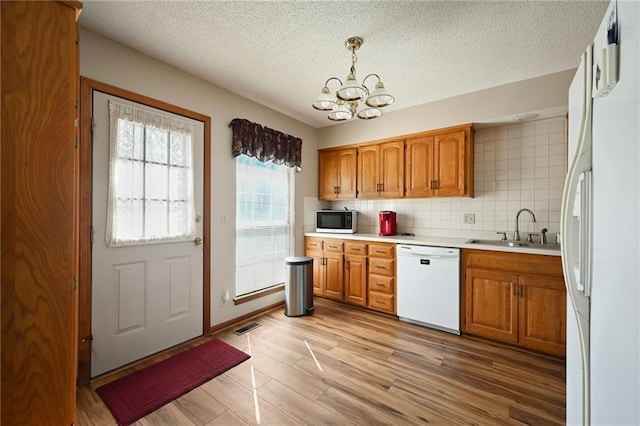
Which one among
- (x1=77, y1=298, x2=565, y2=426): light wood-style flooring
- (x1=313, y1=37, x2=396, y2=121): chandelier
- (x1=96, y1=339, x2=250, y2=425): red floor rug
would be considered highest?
(x1=313, y1=37, x2=396, y2=121): chandelier

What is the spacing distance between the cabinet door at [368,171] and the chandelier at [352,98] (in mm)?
1498

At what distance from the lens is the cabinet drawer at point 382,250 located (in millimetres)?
3127

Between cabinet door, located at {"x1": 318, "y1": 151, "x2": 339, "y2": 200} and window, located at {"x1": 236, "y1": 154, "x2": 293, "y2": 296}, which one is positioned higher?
cabinet door, located at {"x1": 318, "y1": 151, "x2": 339, "y2": 200}

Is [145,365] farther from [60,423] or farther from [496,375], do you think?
[496,375]

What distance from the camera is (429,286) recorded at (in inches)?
112

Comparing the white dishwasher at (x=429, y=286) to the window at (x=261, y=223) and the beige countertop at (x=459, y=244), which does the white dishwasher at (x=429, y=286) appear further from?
the window at (x=261, y=223)

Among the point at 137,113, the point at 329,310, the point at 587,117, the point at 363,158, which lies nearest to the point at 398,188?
the point at 363,158

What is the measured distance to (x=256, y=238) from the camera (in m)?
3.25

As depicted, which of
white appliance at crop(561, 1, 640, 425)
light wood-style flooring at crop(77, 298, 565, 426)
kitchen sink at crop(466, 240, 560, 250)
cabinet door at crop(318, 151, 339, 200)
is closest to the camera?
white appliance at crop(561, 1, 640, 425)

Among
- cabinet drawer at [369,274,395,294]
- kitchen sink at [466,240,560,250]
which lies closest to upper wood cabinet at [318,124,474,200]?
kitchen sink at [466,240,560,250]

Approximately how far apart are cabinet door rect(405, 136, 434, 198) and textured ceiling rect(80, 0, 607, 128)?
2.22ft

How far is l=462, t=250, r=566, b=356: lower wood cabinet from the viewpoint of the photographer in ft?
7.43

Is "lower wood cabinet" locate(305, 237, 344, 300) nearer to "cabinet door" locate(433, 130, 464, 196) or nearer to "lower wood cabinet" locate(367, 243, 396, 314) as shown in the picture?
"lower wood cabinet" locate(367, 243, 396, 314)

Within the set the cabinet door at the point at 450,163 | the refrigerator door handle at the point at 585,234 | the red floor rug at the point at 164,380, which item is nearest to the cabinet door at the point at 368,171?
the cabinet door at the point at 450,163
